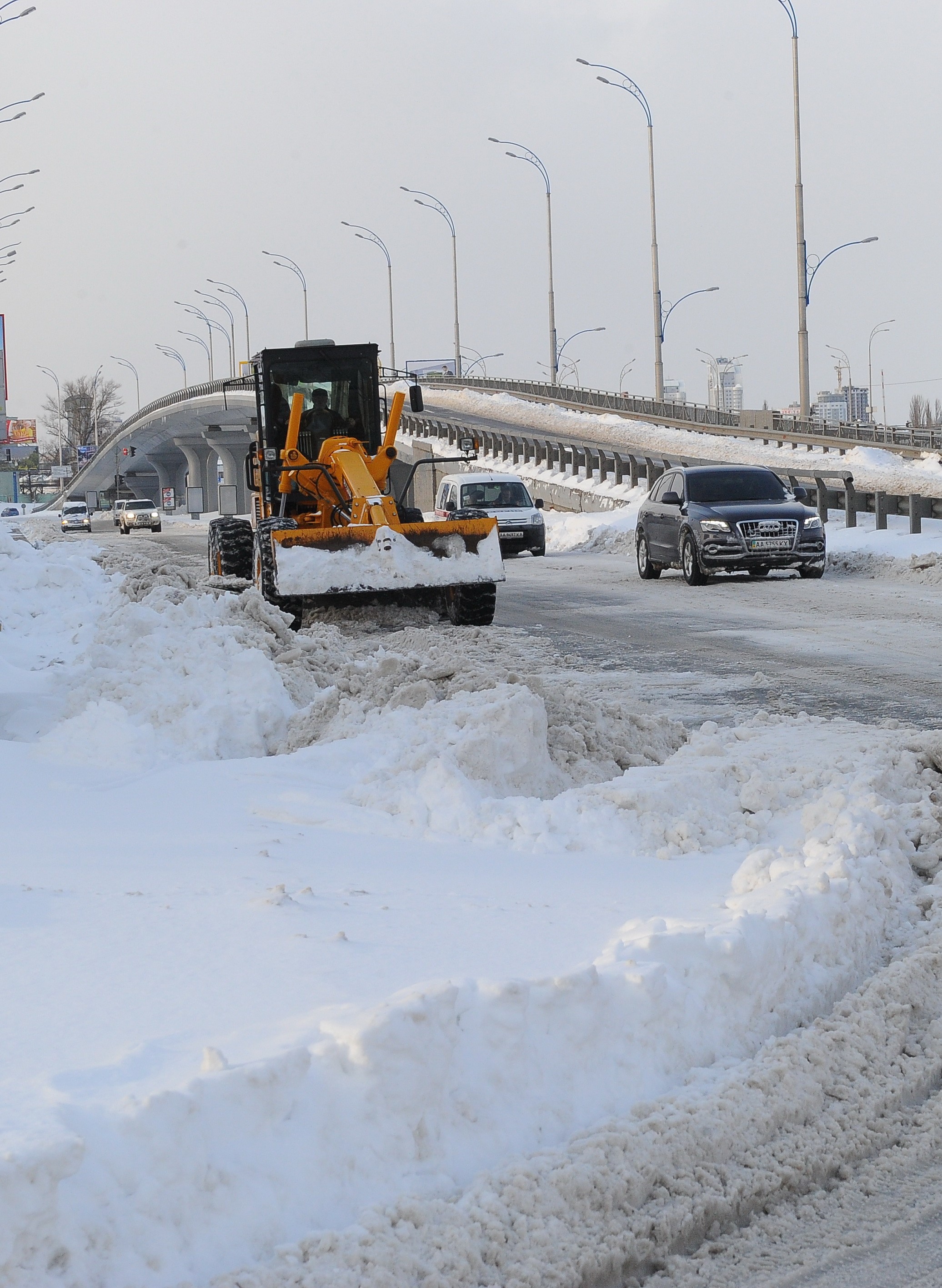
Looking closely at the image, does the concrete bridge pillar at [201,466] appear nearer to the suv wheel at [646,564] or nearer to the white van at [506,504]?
the white van at [506,504]

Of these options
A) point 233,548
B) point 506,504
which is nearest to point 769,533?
point 233,548

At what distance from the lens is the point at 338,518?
53.6 feet

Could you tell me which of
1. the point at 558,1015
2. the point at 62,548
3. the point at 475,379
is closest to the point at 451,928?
the point at 558,1015

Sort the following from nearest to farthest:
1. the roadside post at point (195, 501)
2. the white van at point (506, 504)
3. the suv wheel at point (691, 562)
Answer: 1. the suv wheel at point (691, 562)
2. the white van at point (506, 504)
3. the roadside post at point (195, 501)

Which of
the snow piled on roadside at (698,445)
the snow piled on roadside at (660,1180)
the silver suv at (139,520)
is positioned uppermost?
the snow piled on roadside at (698,445)

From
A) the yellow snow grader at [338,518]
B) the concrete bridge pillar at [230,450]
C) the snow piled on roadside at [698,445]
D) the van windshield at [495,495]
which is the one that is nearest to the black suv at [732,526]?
the yellow snow grader at [338,518]

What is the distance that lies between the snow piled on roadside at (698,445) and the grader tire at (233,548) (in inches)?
438

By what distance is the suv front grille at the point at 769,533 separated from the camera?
1909 centimetres

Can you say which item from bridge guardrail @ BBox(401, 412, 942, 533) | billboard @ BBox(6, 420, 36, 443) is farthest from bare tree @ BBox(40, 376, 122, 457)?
bridge guardrail @ BBox(401, 412, 942, 533)

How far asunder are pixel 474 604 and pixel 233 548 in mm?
4376

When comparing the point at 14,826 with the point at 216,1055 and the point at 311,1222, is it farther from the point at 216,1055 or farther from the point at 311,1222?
the point at 311,1222

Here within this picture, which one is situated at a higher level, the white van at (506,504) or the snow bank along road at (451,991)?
the white van at (506,504)

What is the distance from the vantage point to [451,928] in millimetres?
4258

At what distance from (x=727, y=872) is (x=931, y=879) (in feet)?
2.41
